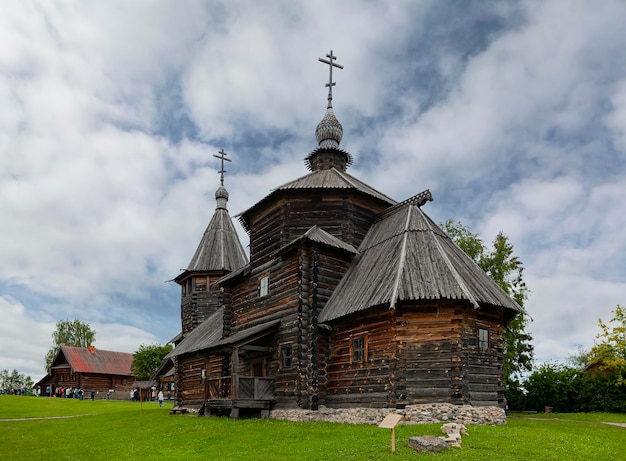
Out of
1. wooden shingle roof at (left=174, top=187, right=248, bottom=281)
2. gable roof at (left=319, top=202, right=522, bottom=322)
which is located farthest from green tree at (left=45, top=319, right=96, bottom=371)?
gable roof at (left=319, top=202, right=522, bottom=322)

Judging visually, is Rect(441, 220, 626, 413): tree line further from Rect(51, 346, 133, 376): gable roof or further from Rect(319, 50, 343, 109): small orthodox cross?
Rect(51, 346, 133, 376): gable roof

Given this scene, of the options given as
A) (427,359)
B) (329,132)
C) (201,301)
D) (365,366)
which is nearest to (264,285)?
(365,366)

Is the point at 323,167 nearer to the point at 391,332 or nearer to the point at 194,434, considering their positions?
the point at 391,332

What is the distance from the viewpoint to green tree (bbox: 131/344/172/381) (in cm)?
5903

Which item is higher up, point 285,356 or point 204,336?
point 204,336

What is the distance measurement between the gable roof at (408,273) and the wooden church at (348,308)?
0.06 m

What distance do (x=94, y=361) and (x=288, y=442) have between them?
55.1m

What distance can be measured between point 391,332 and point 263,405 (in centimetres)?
679

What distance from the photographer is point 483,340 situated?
18922 mm

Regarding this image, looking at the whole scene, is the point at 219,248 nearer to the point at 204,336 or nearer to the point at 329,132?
the point at 204,336

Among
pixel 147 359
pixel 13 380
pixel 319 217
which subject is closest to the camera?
pixel 319 217

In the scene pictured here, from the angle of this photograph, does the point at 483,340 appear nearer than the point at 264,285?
Yes

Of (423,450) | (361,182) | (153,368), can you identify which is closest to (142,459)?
(423,450)

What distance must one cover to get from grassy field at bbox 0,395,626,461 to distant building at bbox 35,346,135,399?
40.3 m
